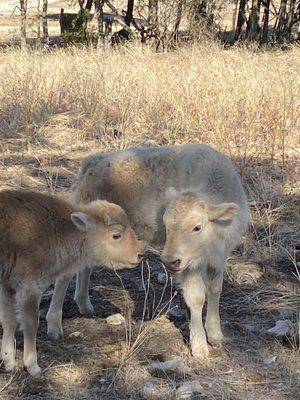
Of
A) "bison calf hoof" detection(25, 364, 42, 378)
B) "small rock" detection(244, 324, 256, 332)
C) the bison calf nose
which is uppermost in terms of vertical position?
the bison calf nose

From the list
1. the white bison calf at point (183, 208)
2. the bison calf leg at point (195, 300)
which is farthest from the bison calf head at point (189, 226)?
the bison calf leg at point (195, 300)

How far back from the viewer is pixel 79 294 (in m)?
5.86

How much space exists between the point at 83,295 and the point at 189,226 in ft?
4.64

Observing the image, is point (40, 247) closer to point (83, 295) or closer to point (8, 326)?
point (8, 326)

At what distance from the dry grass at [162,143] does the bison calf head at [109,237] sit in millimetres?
447

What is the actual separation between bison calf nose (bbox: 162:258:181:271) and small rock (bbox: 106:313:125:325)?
1039 mm

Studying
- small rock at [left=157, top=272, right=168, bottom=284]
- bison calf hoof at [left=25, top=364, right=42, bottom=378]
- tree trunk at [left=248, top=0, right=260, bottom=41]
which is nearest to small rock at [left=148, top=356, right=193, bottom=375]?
bison calf hoof at [left=25, top=364, right=42, bottom=378]

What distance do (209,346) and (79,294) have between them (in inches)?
48.0

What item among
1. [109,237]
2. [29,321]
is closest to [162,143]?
[109,237]

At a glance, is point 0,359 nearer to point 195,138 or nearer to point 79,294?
point 79,294

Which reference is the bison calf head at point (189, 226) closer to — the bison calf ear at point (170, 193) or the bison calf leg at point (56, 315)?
the bison calf ear at point (170, 193)

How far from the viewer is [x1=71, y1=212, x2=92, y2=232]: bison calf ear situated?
15.8 feet

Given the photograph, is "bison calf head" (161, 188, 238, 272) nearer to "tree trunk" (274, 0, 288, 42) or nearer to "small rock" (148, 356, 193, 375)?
"small rock" (148, 356, 193, 375)

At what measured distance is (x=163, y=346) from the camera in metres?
5.27
